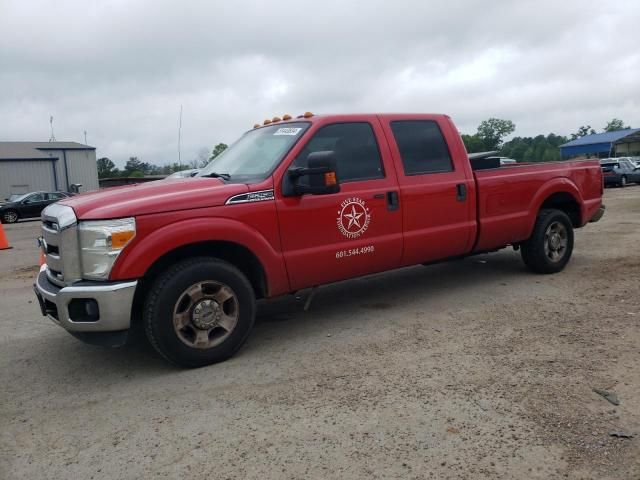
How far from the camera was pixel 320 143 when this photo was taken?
4.79 meters

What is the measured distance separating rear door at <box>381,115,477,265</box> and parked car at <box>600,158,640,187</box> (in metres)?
25.0

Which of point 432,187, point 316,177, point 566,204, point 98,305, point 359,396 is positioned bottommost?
point 359,396

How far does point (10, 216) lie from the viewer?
24219 millimetres

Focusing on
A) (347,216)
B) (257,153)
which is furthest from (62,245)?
(347,216)

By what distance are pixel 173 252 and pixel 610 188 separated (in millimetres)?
28763

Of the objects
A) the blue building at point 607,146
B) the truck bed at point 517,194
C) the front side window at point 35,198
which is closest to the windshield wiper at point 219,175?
the truck bed at point 517,194

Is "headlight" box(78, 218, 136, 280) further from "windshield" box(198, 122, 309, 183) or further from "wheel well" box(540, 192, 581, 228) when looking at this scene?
"wheel well" box(540, 192, 581, 228)

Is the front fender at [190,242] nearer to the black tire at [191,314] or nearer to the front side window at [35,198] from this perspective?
the black tire at [191,314]

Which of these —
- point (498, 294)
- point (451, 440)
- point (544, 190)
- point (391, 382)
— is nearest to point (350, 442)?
point (451, 440)

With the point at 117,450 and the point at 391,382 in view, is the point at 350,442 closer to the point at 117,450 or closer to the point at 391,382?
the point at 391,382

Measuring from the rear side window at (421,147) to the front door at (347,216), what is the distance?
25cm

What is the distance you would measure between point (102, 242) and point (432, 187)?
3.12 meters

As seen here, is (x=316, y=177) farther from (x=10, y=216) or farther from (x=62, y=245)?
(x=10, y=216)

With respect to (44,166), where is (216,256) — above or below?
below
